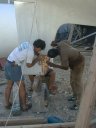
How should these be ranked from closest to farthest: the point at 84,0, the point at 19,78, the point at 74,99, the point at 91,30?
the point at 84,0 → the point at 19,78 → the point at 74,99 → the point at 91,30

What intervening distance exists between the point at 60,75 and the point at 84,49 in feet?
9.86

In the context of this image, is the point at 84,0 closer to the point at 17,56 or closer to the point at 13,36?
the point at 17,56

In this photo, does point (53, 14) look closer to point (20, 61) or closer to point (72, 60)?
point (20, 61)

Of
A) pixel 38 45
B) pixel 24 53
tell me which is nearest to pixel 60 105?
pixel 24 53

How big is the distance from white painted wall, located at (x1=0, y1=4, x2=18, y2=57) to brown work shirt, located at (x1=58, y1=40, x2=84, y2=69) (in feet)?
7.93

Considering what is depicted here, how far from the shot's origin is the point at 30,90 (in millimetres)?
7141

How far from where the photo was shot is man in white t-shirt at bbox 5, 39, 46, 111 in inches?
220

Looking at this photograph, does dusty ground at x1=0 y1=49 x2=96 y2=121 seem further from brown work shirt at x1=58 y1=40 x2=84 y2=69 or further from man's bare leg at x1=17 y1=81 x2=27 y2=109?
brown work shirt at x1=58 y1=40 x2=84 y2=69

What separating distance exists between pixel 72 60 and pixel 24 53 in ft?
3.21

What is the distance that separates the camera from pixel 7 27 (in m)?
8.30

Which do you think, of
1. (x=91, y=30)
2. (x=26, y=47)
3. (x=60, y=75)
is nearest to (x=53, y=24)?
(x=26, y=47)

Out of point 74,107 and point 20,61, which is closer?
point 20,61

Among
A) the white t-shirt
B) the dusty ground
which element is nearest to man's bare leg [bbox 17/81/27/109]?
the dusty ground

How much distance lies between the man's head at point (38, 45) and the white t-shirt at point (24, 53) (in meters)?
0.08
